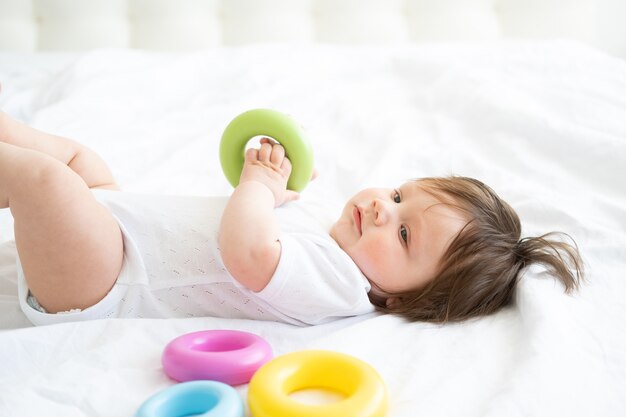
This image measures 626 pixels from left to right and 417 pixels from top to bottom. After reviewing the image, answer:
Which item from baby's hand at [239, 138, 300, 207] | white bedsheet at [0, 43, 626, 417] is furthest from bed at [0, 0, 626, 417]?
baby's hand at [239, 138, 300, 207]

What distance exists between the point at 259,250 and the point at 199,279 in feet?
0.50

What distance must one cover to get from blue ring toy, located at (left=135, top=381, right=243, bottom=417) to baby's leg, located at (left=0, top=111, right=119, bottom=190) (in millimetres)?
621

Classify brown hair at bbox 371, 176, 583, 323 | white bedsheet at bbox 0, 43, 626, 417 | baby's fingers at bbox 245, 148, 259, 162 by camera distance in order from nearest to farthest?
white bedsheet at bbox 0, 43, 626, 417 → brown hair at bbox 371, 176, 583, 323 → baby's fingers at bbox 245, 148, 259, 162

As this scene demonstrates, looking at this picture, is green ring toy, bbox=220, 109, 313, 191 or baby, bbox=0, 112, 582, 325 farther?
green ring toy, bbox=220, 109, 313, 191

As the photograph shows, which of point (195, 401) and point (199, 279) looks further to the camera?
point (199, 279)

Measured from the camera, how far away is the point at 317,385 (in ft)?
2.70

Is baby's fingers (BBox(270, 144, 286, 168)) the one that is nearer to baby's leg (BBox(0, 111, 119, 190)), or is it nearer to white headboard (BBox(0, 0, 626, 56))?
baby's leg (BBox(0, 111, 119, 190))

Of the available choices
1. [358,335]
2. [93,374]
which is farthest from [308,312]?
[93,374]

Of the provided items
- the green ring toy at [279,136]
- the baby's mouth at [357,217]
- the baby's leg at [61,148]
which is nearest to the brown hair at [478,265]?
the baby's mouth at [357,217]

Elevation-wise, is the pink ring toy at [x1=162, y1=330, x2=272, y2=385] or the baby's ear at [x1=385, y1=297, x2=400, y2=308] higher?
the pink ring toy at [x1=162, y1=330, x2=272, y2=385]

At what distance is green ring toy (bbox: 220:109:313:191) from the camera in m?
1.13

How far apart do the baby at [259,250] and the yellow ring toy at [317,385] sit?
177mm

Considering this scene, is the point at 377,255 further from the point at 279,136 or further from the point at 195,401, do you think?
the point at 195,401

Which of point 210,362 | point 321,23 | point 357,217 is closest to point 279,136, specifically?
point 357,217
